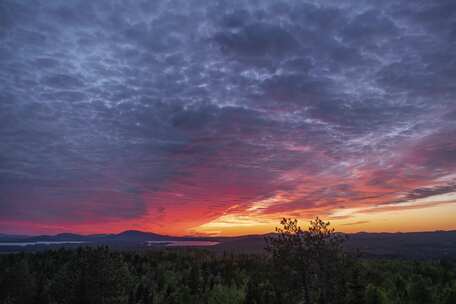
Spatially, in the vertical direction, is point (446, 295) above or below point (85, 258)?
below

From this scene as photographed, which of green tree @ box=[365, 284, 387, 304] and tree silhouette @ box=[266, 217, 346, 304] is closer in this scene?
tree silhouette @ box=[266, 217, 346, 304]

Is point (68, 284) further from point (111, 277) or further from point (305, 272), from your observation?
point (305, 272)

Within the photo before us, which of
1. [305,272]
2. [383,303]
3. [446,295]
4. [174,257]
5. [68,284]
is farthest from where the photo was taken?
[174,257]

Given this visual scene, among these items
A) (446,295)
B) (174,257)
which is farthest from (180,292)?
(174,257)

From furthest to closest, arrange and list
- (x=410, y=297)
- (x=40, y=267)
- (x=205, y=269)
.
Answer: (x=205, y=269), (x=40, y=267), (x=410, y=297)

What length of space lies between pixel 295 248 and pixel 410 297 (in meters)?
40.7

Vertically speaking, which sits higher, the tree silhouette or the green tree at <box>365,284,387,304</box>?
the tree silhouette

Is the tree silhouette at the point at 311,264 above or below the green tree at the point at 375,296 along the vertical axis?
above

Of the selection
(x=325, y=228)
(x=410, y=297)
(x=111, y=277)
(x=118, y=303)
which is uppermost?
(x=325, y=228)

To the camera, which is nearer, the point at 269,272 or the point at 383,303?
the point at 269,272

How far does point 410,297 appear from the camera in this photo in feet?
191

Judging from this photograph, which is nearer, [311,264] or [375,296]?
[311,264]

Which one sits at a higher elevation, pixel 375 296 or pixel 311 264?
pixel 311 264

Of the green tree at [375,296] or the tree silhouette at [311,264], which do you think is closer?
the tree silhouette at [311,264]
